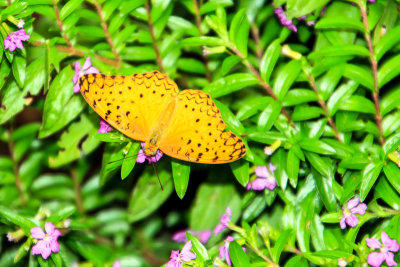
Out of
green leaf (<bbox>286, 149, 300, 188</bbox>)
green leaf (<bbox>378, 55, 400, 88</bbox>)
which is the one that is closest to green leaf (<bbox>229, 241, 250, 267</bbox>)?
green leaf (<bbox>286, 149, 300, 188</bbox>)

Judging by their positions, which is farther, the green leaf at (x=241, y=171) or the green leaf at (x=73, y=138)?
the green leaf at (x=73, y=138)

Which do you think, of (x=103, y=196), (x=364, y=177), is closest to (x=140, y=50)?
(x=103, y=196)

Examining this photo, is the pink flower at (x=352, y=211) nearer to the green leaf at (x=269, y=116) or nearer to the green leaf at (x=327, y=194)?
the green leaf at (x=327, y=194)

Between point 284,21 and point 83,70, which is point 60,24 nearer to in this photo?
point 83,70

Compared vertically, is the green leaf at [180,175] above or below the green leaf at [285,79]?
below

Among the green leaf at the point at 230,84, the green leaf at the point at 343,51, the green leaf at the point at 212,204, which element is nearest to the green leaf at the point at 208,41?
the green leaf at the point at 230,84

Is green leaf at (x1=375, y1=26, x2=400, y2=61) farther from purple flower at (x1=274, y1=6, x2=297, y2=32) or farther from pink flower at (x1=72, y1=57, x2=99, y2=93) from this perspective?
pink flower at (x1=72, y1=57, x2=99, y2=93)
